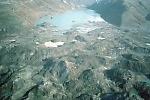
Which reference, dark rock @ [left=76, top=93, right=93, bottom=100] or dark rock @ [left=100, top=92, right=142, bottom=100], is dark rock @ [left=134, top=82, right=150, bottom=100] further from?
dark rock @ [left=76, top=93, right=93, bottom=100]

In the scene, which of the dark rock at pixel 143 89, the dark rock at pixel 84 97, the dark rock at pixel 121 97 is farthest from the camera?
the dark rock at pixel 143 89

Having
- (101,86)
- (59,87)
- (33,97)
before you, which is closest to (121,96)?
(101,86)

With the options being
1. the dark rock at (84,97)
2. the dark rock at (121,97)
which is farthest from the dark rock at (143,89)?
the dark rock at (84,97)

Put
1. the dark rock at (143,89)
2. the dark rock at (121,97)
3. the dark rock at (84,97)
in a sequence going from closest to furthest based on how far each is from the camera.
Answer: the dark rock at (121,97), the dark rock at (84,97), the dark rock at (143,89)

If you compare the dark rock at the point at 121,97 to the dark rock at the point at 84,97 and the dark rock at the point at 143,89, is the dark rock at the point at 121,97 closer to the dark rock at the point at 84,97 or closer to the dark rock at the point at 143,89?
the dark rock at the point at 84,97

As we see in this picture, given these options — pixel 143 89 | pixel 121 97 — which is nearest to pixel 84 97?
pixel 121 97

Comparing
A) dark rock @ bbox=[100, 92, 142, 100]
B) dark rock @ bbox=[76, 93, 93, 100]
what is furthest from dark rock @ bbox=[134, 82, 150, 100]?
dark rock @ bbox=[76, 93, 93, 100]

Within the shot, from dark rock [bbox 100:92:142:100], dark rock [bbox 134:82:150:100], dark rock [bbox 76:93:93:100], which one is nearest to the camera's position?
dark rock [bbox 100:92:142:100]

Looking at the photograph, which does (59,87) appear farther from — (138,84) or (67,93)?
(138,84)

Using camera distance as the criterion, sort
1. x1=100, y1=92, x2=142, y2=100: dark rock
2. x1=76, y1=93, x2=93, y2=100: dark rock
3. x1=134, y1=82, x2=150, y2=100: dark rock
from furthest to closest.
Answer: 1. x1=134, y1=82, x2=150, y2=100: dark rock
2. x1=76, y1=93, x2=93, y2=100: dark rock
3. x1=100, y1=92, x2=142, y2=100: dark rock

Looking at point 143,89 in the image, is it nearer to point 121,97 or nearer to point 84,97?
point 121,97

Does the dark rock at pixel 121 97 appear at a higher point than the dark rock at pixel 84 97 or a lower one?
higher
